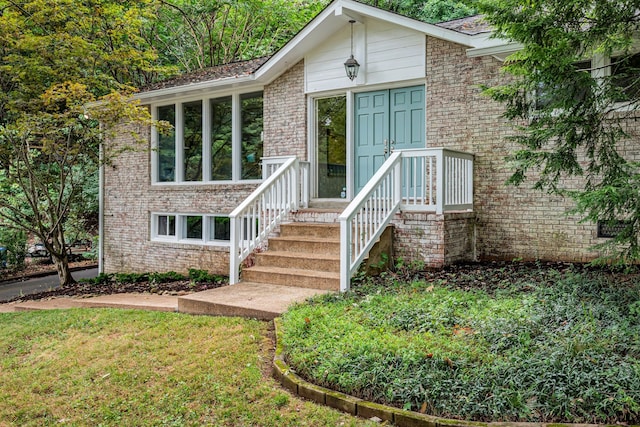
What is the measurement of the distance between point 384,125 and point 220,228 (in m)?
4.28

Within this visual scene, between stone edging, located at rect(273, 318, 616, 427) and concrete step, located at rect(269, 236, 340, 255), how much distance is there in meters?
3.35

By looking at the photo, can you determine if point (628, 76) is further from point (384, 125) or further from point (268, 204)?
point (268, 204)

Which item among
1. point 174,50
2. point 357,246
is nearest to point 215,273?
point 357,246

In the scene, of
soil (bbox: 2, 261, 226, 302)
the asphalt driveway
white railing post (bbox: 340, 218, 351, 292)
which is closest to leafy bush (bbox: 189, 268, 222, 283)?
soil (bbox: 2, 261, 226, 302)

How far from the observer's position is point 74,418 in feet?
11.7

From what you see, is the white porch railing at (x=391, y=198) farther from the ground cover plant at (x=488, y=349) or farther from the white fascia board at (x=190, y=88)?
the white fascia board at (x=190, y=88)

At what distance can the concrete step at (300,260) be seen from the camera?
688 cm

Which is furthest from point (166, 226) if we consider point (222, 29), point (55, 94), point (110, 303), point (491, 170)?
point (222, 29)

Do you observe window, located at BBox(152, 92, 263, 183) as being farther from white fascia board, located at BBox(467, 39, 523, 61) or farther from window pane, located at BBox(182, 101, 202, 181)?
white fascia board, located at BBox(467, 39, 523, 61)

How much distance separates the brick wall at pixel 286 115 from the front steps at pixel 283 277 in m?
2.07

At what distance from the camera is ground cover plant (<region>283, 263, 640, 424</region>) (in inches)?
119

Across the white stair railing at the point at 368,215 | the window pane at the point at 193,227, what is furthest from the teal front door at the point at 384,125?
the window pane at the point at 193,227

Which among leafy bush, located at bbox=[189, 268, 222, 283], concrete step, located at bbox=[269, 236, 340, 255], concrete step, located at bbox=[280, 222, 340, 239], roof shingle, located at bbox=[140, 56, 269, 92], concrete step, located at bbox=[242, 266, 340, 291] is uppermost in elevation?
roof shingle, located at bbox=[140, 56, 269, 92]

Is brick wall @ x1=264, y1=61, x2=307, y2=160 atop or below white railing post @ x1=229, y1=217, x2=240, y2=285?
atop
